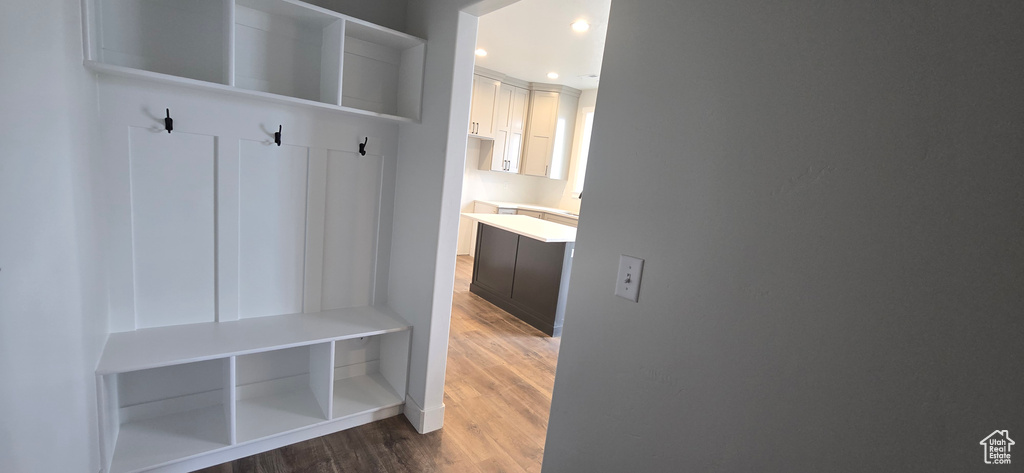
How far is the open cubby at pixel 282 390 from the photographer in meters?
2.02

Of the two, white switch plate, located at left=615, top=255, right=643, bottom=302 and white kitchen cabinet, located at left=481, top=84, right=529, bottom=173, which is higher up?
white kitchen cabinet, located at left=481, top=84, right=529, bottom=173

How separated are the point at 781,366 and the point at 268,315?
2.17 m

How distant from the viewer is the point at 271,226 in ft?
6.86

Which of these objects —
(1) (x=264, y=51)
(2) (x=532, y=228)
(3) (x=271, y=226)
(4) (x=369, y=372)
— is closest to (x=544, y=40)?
(2) (x=532, y=228)

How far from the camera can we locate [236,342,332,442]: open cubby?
79.5 inches

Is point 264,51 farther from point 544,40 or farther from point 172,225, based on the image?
point 544,40

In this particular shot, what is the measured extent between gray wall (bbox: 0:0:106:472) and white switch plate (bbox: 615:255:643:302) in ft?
4.19

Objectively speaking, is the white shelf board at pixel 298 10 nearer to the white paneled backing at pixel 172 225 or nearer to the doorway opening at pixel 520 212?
the white paneled backing at pixel 172 225

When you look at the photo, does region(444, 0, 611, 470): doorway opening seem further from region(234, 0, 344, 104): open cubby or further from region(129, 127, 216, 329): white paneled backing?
region(129, 127, 216, 329): white paneled backing

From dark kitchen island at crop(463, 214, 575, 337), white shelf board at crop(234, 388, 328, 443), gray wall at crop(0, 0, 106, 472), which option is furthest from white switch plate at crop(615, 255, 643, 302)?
dark kitchen island at crop(463, 214, 575, 337)

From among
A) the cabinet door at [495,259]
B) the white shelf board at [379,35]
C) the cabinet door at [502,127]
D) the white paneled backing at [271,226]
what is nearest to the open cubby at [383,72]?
the white shelf board at [379,35]

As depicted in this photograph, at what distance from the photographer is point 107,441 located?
63.2 inches

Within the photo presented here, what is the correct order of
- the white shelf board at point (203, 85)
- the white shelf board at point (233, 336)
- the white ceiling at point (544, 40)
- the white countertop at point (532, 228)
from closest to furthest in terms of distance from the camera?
the white shelf board at point (203, 85), the white shelf board at point (233, 336), the white ceiling at point (544, 40), the white countertop at point (532, 228)

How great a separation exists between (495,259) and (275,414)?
8.78 ft
